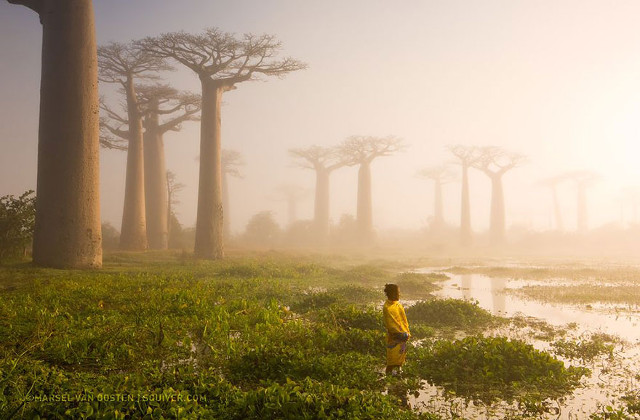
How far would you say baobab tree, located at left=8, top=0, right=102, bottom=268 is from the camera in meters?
14.6

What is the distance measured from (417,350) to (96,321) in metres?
5.37

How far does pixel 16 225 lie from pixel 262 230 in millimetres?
28948

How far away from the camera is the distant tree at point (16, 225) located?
15461 mm

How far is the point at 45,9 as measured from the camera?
15.7 metres

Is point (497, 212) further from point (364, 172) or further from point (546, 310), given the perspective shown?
point (546, 310)

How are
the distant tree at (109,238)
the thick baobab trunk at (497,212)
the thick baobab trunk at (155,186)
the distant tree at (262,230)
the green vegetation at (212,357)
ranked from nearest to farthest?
the green vegetation at (212,357) < the distant tree at (109,238) < the thick baobab trunk at (155,186) < the distant tree at (262,230) < the thick baobab trunk at (497,212)

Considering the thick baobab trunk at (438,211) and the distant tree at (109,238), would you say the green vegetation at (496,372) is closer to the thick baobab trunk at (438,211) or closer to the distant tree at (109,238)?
the distant tree at (109,238)

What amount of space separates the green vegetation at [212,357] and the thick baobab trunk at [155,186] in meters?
17.5

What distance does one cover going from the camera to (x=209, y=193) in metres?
21.6

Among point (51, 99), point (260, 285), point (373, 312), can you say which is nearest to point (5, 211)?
point (51, 99)

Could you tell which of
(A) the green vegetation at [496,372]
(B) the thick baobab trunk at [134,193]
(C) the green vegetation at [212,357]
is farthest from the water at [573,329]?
(B) the thick baobab trunk at [134,193]

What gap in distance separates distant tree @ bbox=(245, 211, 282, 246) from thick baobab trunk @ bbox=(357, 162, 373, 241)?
862 cm

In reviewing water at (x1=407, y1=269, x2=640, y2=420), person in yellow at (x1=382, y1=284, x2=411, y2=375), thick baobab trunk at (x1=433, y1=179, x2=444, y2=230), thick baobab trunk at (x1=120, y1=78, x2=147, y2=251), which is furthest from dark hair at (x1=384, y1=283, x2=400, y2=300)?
thick baobab trunk at (x1=433, y1=179, x2=444, y2=230)

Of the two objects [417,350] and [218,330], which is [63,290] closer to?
[218,330]
